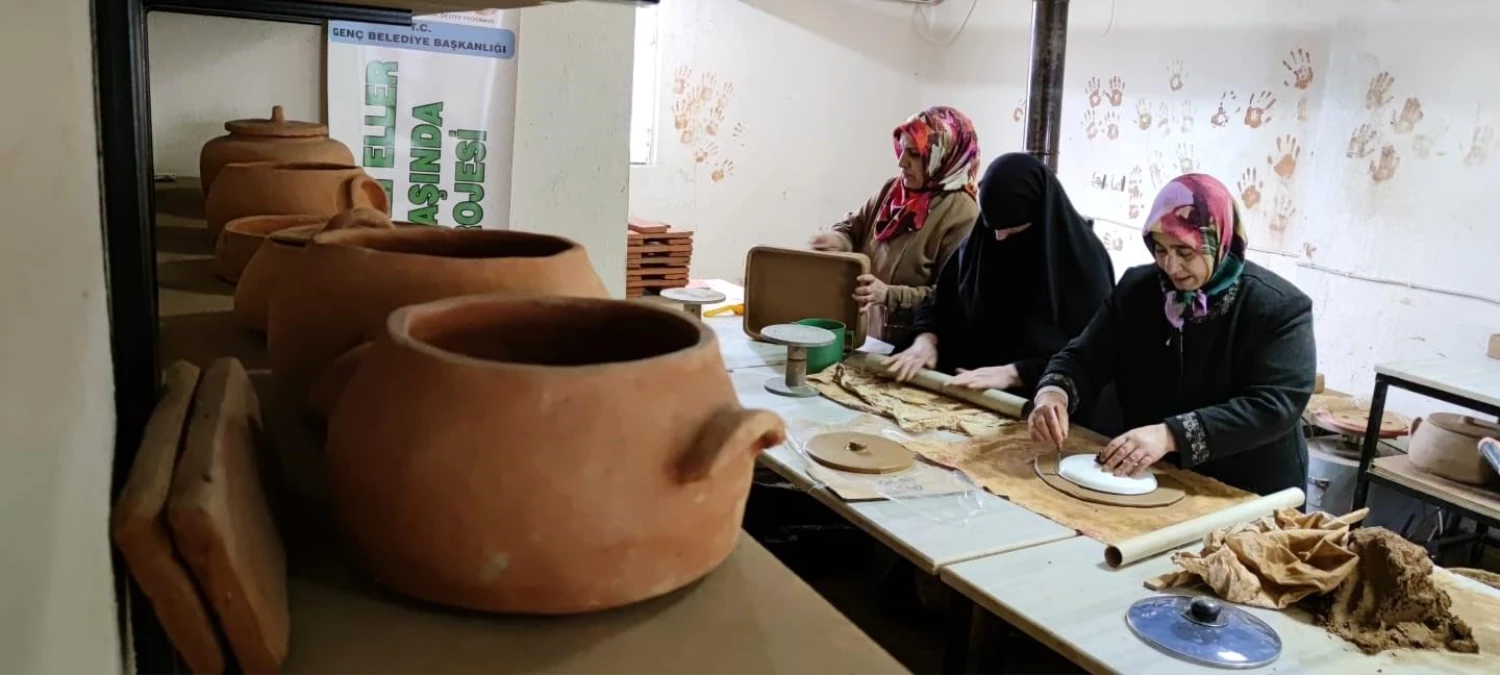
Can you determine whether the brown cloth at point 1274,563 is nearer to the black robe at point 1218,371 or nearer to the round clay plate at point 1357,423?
the black robe at point 1218,371

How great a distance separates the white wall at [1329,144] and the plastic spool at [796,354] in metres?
2.36

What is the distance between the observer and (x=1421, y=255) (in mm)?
3639

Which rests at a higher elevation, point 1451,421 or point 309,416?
point 309,416

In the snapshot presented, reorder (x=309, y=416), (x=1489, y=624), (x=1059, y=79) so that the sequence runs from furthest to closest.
Result: 1. (x=1059, y=79)
2. (x=1489, y=624)
3. (x=309, y=416)

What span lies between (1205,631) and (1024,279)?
144cm

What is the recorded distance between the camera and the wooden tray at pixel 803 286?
2816mm

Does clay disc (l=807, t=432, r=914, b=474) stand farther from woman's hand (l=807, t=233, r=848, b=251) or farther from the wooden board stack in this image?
the wooden board stack

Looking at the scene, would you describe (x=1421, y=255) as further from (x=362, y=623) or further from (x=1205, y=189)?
(x=362, y=623)

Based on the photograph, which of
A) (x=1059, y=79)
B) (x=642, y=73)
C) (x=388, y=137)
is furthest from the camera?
(x=642, y=73)

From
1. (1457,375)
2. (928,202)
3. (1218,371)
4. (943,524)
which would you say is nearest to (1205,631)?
(943,524)

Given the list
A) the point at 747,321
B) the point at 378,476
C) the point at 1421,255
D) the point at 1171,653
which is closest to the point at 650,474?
the point at 378,476

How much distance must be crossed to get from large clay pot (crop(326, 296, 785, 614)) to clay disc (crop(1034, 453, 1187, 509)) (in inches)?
57.0

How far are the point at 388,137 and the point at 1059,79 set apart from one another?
10.1 ft

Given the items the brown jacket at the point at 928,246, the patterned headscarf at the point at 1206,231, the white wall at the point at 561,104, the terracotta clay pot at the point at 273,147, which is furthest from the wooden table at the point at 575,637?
the brown jacket at the point at 928,246
